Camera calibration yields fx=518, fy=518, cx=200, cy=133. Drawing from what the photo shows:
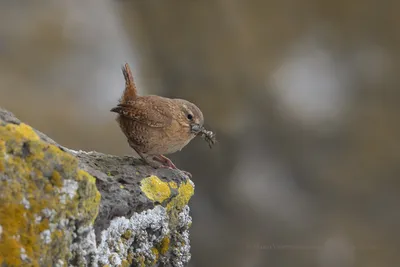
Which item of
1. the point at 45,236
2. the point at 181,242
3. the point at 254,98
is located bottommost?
the point at 254,98

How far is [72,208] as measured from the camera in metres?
0.95

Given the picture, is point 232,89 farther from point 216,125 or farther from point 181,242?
point 181,242

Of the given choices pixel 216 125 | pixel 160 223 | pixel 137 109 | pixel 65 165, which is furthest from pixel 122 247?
pixel 216 125

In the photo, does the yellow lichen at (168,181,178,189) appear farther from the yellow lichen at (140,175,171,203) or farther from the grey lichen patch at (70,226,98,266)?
the grey lichen patch at (70,226,98,266)

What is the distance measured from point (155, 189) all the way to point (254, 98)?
3339mm

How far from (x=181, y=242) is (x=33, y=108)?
3149 millimetres

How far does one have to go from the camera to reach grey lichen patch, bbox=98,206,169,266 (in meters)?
1.09

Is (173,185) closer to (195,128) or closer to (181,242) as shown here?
(181,242)

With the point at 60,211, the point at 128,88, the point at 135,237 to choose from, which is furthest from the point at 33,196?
the point at 128,88

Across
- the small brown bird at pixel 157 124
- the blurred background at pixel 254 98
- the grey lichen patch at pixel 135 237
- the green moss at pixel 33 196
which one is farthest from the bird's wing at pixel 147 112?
the blurred background at pixel 254 98

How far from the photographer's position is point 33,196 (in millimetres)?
906

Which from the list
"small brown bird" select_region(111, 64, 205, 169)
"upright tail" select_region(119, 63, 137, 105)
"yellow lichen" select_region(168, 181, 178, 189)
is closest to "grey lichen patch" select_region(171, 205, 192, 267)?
"yellow lichen" select_region(168, 181, 178, 189)

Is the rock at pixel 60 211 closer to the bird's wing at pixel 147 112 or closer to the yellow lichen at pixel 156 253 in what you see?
the yellow lichen at pixel 156 253

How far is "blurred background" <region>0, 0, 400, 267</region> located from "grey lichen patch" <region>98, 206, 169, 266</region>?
112 inches
